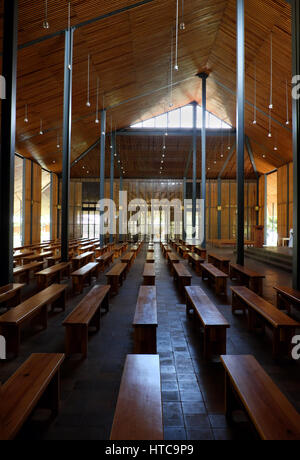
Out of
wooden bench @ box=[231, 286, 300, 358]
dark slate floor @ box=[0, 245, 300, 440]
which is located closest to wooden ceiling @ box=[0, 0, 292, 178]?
dark slate floor @ box=[0, 245, 300, 440]

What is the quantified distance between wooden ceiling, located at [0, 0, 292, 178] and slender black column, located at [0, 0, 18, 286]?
230 cm

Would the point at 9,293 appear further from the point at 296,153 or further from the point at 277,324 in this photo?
the point at 296,153

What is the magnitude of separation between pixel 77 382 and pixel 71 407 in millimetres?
341

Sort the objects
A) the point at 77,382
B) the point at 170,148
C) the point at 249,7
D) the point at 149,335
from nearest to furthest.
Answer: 1. the point at 77,382
2. the point at 149,335
3. the point at 249,7
4. the point at 170,148

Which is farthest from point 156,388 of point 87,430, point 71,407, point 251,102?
point 251,102

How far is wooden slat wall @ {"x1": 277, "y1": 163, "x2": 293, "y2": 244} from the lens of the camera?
591 inches

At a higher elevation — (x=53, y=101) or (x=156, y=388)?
(x=53, y=101)

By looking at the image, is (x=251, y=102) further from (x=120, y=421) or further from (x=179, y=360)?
(x=120, y=421)

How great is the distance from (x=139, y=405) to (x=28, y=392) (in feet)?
2.13

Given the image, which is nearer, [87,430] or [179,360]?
[87,430]

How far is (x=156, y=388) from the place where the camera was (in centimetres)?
171

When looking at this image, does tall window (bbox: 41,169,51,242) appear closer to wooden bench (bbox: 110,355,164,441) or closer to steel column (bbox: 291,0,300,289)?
steel column (bbox: 291,0,300,289)

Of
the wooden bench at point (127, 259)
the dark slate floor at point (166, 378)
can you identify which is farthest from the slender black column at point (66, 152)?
the dark slate floor at point (166, 378)

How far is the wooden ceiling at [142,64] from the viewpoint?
23.0 feet
